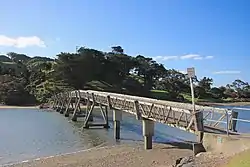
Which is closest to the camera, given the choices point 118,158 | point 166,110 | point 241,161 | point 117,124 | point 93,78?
point 241,161

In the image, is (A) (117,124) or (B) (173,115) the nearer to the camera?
(B) (173,115)

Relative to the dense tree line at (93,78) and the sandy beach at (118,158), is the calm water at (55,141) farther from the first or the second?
the dense tree line at (93,78)

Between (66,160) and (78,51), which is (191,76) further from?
(78,51)

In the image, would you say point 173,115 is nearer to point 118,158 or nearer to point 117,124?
point 118,158

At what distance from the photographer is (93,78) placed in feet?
289

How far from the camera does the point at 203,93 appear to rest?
109375 mm

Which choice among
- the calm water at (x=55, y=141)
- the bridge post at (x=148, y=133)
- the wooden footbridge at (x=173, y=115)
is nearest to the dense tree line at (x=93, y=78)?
the calm water at (x=55, y=141)

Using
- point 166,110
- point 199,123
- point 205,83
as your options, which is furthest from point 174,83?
point 199,123

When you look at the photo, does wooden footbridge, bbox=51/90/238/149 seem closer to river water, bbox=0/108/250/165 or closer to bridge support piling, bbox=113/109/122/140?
bridge support piling, bbox=113/109/122/140

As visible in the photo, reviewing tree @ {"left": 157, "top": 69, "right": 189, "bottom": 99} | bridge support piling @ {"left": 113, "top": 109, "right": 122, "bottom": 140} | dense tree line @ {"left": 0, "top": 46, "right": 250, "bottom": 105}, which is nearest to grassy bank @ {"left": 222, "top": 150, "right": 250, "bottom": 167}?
bridge support piling @ {"left": 113, "top": 109, "right": 122, "bottom": 140}

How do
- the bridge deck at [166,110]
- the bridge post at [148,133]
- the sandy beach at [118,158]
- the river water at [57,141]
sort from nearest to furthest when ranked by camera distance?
the bridge deck at [166,110] < the sandy beach at [118,158] < the bridge post at [148,133] < the river water at [57,141]

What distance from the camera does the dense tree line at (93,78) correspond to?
7838 cm

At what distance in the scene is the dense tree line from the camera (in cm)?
7838

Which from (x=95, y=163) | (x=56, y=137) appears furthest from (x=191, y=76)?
(x=56, y=137)
